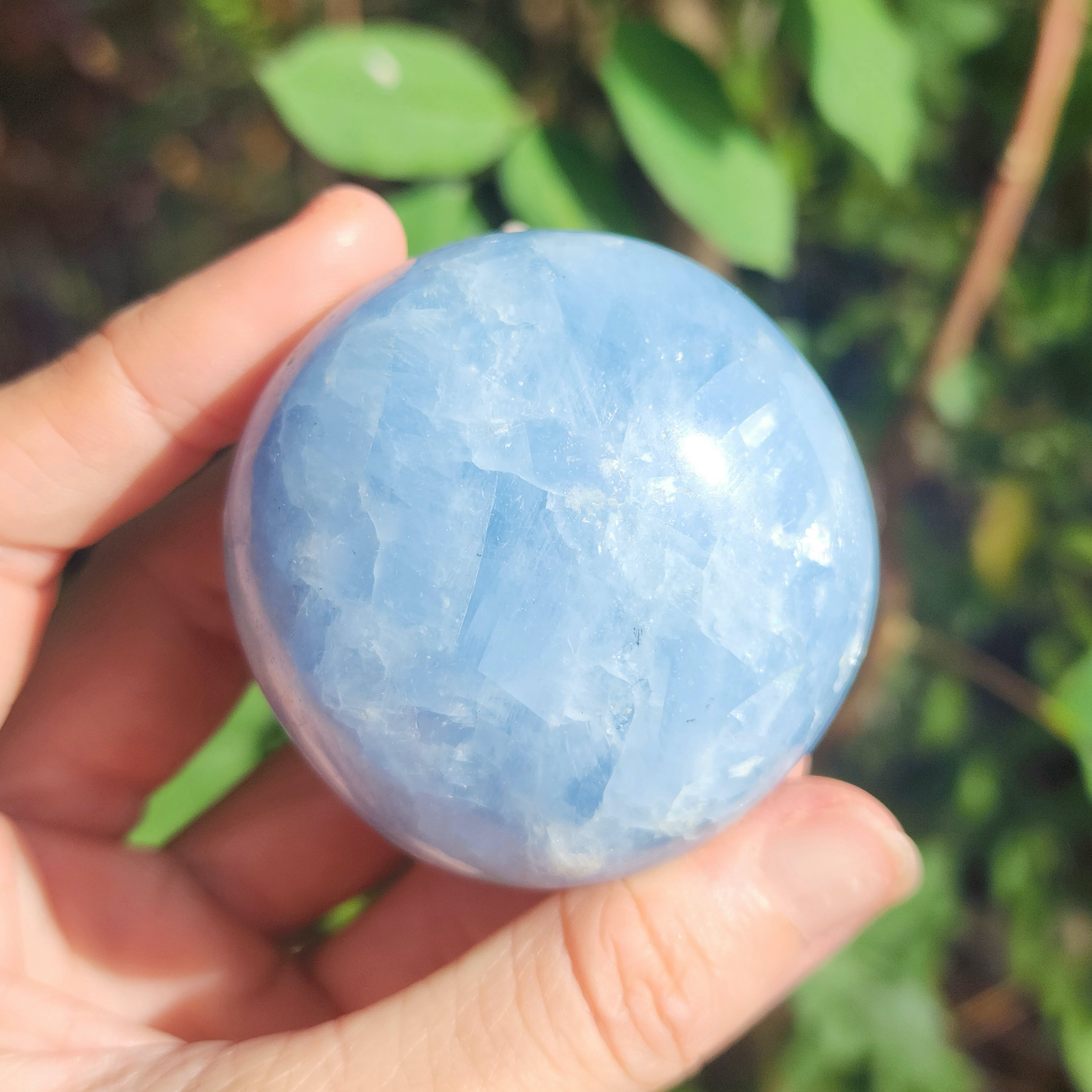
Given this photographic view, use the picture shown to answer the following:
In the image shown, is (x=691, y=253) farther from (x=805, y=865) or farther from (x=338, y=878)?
(x=338, y=878)

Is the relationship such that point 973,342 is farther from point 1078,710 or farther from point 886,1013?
point 886,1013

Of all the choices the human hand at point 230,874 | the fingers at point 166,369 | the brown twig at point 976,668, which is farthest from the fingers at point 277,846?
the brown twig at point 976,668

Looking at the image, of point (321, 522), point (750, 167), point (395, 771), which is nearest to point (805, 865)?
point (395, 771)

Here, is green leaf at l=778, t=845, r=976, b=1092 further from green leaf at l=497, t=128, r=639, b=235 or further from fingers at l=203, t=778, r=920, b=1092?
green leaf at l=497, t=128, r=639, b=235

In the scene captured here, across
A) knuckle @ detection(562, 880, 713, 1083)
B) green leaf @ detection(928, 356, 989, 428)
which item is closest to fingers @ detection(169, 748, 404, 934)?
knuckle @ detection(562, 880, 713, 1083)

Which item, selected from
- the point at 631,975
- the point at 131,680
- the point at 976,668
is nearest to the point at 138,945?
the point at 131,680

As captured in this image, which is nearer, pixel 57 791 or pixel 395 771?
pixel 395 771
